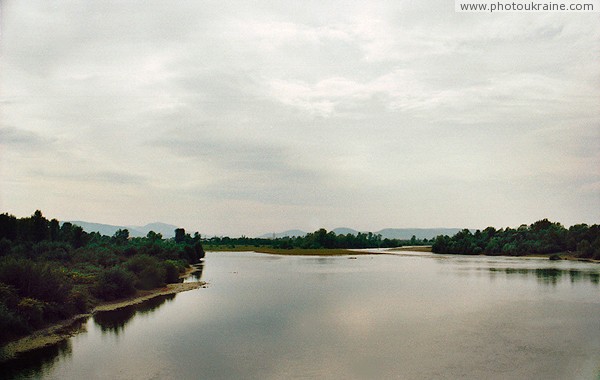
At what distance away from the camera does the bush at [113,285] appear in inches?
1483

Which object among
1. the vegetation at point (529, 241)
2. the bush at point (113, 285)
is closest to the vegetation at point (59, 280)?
the bush at point (113, 285)

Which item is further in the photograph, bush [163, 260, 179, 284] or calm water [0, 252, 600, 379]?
bush [163, 260, 179, 284]

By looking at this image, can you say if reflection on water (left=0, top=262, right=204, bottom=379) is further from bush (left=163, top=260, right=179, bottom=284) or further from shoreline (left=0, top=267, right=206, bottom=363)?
bush (left=163, top=260, right=179, bottom=284)

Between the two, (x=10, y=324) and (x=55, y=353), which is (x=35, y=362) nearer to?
(x=55, y=353)

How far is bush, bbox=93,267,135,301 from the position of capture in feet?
124

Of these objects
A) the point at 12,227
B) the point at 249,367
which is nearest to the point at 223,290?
the point at 249,367

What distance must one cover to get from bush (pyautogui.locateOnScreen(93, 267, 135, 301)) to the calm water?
351 centimetres

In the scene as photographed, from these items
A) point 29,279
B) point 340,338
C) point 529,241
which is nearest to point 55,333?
point 29,279

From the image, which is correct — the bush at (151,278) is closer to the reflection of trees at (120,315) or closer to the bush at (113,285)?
the bush at (113,285)

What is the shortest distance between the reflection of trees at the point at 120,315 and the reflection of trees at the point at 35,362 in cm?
473

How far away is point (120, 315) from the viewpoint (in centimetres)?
3284

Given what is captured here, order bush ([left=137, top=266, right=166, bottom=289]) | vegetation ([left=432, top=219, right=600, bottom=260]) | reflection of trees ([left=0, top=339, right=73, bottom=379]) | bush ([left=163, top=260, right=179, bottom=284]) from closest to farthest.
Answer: reflection of trees ([left=0, top=339, right=73, bottom=379]) → bush ([left=137, top=266, right=166, bottom=289]) → bush ([left=163, top=260, right=179, bottom=284]) → vegetation ([left=432, top=219, right=600, bottom=260])

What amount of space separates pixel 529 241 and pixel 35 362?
5260 inches

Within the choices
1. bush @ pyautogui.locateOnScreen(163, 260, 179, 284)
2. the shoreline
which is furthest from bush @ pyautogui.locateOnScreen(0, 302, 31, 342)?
bush @ pyautogui.locateOnScreen(163, 260, 179, 284)
